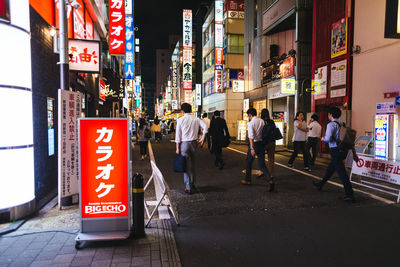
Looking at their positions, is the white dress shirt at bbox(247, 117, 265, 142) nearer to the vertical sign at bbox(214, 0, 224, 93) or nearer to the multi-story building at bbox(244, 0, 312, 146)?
the multi-story building at bbox(244, 0, 312, 146)

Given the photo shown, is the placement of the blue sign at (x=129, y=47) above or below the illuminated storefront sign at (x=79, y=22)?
above

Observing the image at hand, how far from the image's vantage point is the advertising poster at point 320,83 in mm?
12844

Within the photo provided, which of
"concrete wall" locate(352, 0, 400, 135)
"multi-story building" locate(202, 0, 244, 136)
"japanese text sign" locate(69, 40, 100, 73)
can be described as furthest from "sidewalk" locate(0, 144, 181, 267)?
"multi-story building" locate(202, 0, 244, 136)

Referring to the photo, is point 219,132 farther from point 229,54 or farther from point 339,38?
point 229,54

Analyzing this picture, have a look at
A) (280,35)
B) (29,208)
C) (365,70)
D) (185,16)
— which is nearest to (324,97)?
(365,70)

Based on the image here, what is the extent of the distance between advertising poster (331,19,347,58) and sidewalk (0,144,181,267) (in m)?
11.1

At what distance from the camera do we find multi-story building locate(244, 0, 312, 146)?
16.5m

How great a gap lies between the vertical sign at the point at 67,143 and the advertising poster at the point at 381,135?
9.16m

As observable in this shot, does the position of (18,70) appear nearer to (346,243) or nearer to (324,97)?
(346,243)

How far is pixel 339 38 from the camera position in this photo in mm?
11758

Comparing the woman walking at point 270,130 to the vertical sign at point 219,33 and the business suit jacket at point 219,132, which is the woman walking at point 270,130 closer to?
the business suit jacket at point 219,132

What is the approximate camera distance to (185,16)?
38.8 m

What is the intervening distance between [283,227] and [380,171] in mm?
3950

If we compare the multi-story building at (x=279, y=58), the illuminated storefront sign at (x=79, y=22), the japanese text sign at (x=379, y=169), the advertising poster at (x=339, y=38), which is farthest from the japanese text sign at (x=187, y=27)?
the japanese text sign at (x=379, y=169)
